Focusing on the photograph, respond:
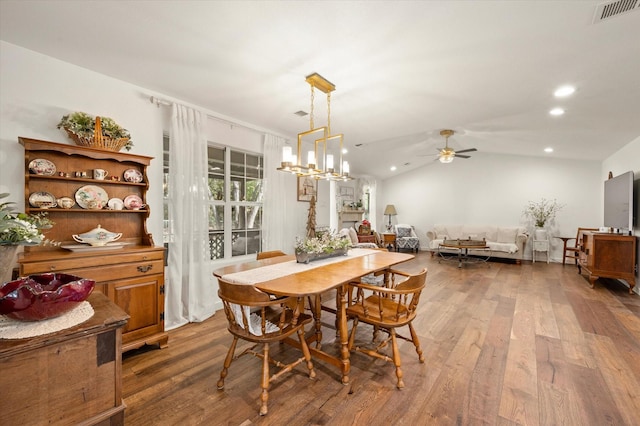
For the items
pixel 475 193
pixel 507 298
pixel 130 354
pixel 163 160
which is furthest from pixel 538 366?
pixel 475 193

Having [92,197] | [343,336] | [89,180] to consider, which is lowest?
[343,336]

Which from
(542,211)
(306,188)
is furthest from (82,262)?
(542,211)

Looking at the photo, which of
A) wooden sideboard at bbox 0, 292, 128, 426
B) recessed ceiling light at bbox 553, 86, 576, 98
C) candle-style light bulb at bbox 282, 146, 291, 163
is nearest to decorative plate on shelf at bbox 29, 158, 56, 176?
wooden sideboard at bbox 0, 292, 128, 426

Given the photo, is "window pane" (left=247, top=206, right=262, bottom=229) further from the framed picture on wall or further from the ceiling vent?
the ceiling vent

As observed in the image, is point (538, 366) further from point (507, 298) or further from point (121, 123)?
point (121, 123)

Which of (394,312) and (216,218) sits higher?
(216,218)

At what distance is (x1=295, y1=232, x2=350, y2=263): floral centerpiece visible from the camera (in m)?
2.68

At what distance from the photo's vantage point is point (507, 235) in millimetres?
7160

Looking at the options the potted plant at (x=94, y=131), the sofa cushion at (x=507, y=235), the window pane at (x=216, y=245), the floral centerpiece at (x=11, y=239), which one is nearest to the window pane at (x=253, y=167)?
the window pane at (x=216, y=245)

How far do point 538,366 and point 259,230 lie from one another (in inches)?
A: 140

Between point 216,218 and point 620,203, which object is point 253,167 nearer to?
point 216,218

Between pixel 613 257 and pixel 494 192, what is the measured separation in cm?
361

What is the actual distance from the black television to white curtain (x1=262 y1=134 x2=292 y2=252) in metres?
5.12

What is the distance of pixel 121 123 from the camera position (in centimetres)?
278
